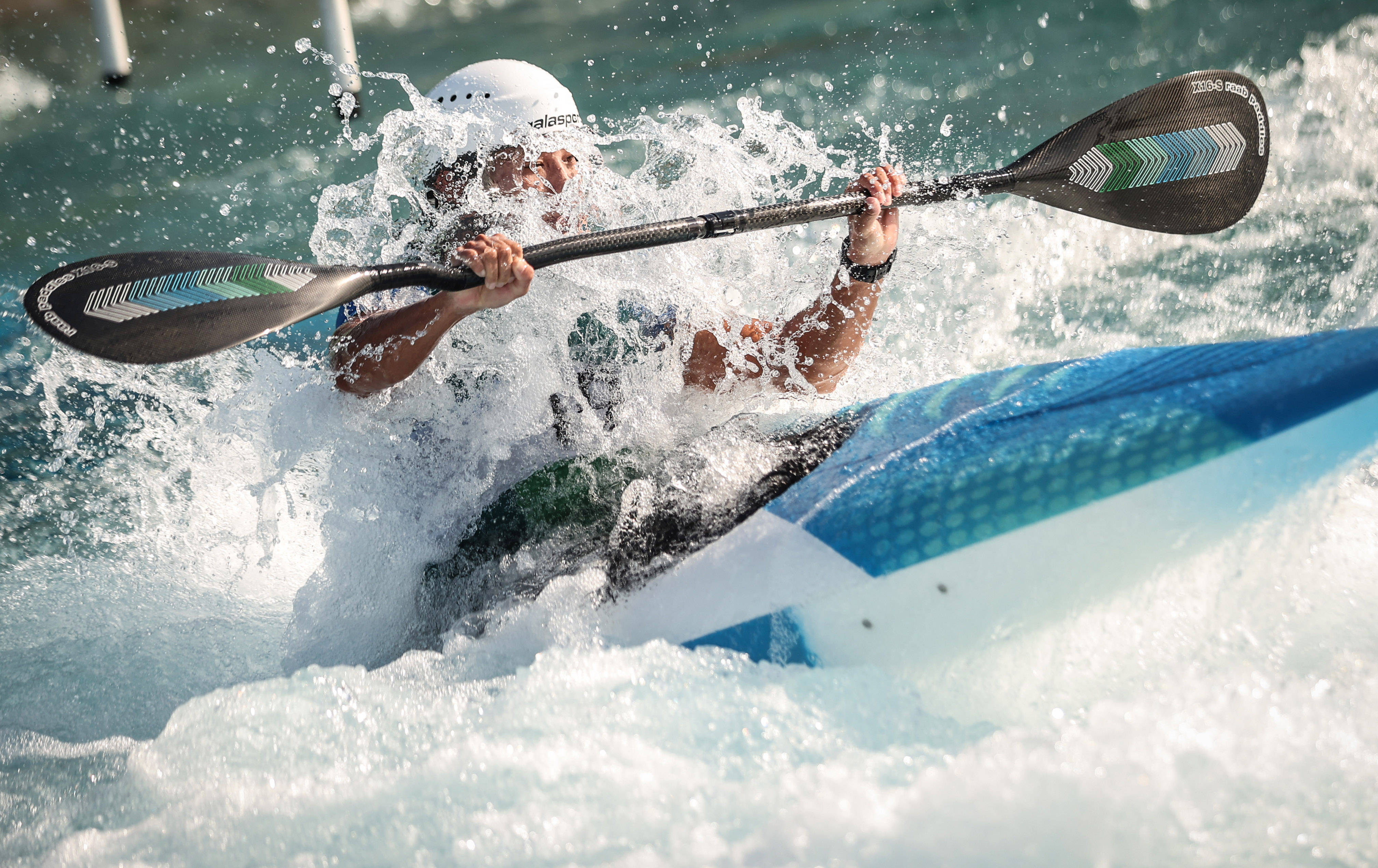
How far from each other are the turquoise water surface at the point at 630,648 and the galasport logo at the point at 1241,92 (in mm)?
791

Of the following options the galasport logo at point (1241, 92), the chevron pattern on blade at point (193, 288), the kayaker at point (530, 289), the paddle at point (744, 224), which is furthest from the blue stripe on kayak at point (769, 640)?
the galasport logo at point (1241, 92)

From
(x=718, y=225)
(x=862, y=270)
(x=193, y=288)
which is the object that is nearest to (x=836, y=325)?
(x=862, y=270)

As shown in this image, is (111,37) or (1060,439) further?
(111,37)

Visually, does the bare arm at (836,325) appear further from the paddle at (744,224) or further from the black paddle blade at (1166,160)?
the black paddle blade at (1166,160)

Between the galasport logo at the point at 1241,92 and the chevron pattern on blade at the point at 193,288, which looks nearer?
the chevron pattern on blade at the point at 193,288

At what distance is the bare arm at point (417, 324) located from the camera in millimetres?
1803

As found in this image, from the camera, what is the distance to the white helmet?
2.30 metres

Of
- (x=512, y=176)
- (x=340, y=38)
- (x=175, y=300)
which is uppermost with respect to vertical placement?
(x=340, y=38)

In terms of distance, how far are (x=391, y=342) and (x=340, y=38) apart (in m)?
3.29

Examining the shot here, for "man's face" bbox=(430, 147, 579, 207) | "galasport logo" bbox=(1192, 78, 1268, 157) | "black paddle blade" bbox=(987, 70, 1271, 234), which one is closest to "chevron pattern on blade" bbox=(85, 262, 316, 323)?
"man's face" bbox=(430, 147, 579, 207)

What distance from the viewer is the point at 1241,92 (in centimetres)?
238

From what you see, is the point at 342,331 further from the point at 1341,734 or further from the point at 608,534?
the point at 1341,734

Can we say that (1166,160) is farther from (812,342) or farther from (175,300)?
(175,300)

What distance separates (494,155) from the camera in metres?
2.25
